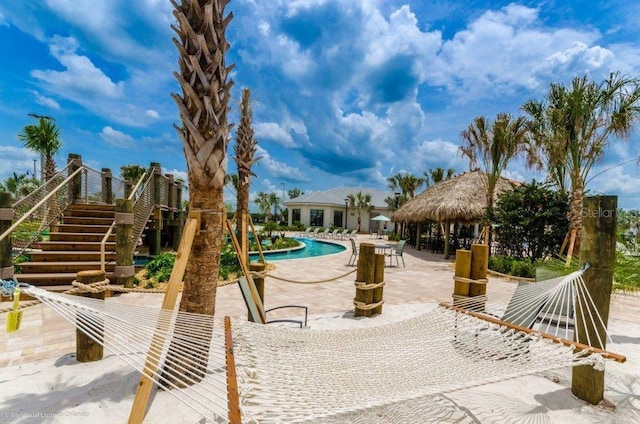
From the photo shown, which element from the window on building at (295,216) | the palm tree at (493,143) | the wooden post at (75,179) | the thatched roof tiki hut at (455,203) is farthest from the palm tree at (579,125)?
the window on building at (295,216)

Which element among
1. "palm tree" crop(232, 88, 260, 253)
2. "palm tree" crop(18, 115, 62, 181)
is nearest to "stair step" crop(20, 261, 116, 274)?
"palm tree" crop(232, 88, 260, 253)

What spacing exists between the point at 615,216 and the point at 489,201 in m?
9.45

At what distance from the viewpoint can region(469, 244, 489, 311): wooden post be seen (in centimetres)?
388

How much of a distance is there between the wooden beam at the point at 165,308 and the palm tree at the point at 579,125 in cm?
913

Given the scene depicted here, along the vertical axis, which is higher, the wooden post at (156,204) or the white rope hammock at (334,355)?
the wooden post at (156,204)

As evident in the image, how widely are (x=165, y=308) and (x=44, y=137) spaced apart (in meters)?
16.1

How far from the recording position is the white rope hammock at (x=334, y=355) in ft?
5.09

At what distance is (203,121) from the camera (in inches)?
95.6

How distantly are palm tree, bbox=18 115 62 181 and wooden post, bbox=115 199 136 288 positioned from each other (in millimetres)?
10778

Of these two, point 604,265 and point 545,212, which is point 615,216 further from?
point 545,212

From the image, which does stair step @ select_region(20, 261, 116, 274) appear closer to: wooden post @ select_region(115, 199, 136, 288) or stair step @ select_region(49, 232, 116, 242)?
wooden post @ select_region(115, 199, 136, 288)

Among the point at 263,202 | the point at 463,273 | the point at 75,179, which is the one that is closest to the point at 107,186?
the point at 75,179

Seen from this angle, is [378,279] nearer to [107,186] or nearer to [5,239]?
[5,239]

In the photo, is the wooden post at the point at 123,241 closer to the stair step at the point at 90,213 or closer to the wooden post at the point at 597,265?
the stair step at the point at 90,213
